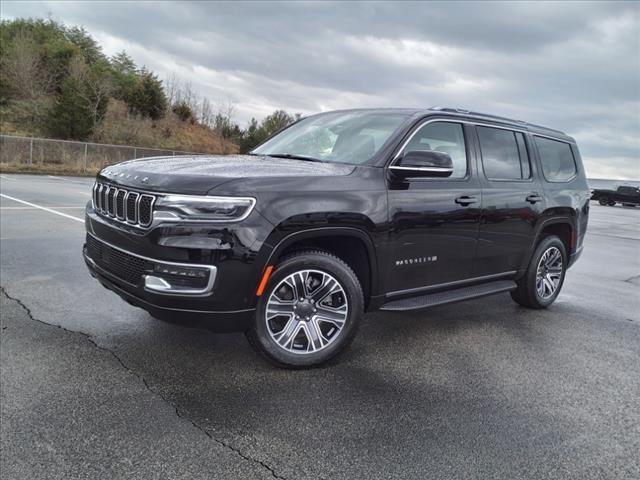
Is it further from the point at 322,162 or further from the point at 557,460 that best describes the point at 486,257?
the point at 557,460

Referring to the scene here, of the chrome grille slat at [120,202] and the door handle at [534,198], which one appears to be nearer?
the chrome grille slat at [120,202]

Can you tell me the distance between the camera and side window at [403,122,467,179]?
4.22 meters

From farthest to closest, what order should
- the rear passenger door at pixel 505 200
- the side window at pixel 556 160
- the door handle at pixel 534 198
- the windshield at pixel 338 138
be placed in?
the side window at pixel 556 160
the door handle at pixel 534 198
the rear passenger door at pixel 505 200
the windshield at pixel 338 138

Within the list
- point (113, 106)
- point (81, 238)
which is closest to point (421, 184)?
point (81, 238)

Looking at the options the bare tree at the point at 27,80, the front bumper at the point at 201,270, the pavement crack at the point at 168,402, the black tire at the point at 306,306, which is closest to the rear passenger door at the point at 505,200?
the black tire at the point at 306,306

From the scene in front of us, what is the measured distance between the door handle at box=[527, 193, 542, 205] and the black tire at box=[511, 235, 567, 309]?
0.53 m

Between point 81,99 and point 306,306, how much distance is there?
32252mm

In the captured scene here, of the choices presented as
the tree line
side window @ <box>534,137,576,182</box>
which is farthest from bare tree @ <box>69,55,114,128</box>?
side window @ <box>534,137,576,182</box>

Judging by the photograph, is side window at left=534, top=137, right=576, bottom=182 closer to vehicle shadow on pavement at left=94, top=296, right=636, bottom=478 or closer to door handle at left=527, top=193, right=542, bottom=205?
door handle at left=527, top=193, right=542, bottom=205

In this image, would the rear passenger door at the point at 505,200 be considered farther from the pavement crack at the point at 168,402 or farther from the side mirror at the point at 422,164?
the pavement crack at the point at 168,402

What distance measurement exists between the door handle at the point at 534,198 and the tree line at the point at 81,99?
26.1m

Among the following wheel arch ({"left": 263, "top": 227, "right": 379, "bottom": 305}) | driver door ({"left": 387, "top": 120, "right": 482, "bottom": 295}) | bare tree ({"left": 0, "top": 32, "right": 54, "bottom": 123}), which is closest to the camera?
wheel arch ({"left": 263, "top": 227, "right": 379, "bottom": 305})

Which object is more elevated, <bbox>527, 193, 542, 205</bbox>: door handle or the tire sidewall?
<bbox>527, 193, 542, 205</bbox>: door handle

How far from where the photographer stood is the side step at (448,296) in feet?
13.0
